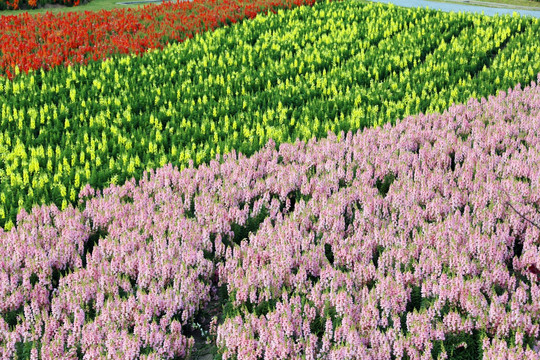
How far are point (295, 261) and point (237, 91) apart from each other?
7.03m

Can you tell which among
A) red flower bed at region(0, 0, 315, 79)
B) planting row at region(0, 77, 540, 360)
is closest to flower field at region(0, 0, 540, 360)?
planting row at region(0, 77, 540, 360)

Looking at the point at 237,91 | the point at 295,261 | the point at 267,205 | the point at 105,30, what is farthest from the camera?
the point at 105,30

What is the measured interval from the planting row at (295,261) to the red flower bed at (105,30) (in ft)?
23.4

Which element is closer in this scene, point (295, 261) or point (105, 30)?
point (295, 261)

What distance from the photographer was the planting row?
445 centimetres

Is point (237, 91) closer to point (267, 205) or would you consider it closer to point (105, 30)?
point (267, 205)

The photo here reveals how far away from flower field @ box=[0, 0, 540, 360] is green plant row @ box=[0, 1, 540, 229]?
0.22 feet

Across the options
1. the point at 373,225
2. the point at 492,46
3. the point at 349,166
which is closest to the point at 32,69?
the point at 349,166

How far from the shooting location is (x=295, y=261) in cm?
542

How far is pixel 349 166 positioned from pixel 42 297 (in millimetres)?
4120

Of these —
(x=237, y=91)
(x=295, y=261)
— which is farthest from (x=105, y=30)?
(x=295, y=261)

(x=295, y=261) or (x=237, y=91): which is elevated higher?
(x=237, y=91)

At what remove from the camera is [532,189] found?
6.70 meters

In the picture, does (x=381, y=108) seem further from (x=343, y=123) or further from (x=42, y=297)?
(x=42, y=297)
